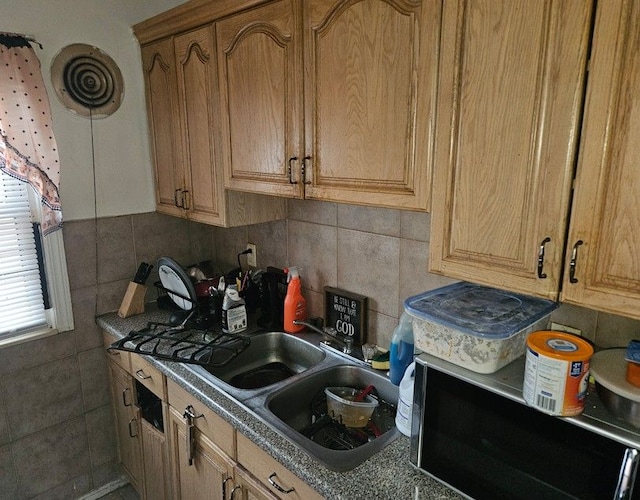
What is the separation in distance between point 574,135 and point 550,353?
0.41 metres

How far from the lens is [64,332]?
2037mm

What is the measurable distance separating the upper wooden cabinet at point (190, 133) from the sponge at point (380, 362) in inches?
30.1

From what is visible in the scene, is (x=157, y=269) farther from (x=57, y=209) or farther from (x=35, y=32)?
(x=35, y=32)

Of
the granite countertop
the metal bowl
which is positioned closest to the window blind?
the granite countertop

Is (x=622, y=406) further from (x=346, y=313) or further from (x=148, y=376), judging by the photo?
(x=148, y=376)

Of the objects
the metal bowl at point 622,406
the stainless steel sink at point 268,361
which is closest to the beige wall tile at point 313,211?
the stainless steel sink at point 268,361

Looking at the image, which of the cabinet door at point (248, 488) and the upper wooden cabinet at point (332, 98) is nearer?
the upper wooden cabinet at point (332, 98)

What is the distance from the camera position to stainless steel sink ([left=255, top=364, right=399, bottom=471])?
1.29 meters

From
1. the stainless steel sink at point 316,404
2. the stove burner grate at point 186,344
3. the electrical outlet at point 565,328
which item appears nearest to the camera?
the electrical outlet at point 565,328

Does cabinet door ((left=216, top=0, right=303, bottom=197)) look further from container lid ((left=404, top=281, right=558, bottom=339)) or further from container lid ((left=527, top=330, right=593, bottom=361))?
container lid ((left=527, top=330, right=593, bottom=361))

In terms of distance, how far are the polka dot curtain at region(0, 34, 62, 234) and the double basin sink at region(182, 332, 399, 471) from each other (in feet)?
3.31

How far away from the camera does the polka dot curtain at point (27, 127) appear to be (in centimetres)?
170

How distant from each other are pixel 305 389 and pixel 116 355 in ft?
3.46

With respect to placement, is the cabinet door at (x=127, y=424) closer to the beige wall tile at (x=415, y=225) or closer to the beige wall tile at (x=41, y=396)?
the beige wall tile at (x=41, y=396)
